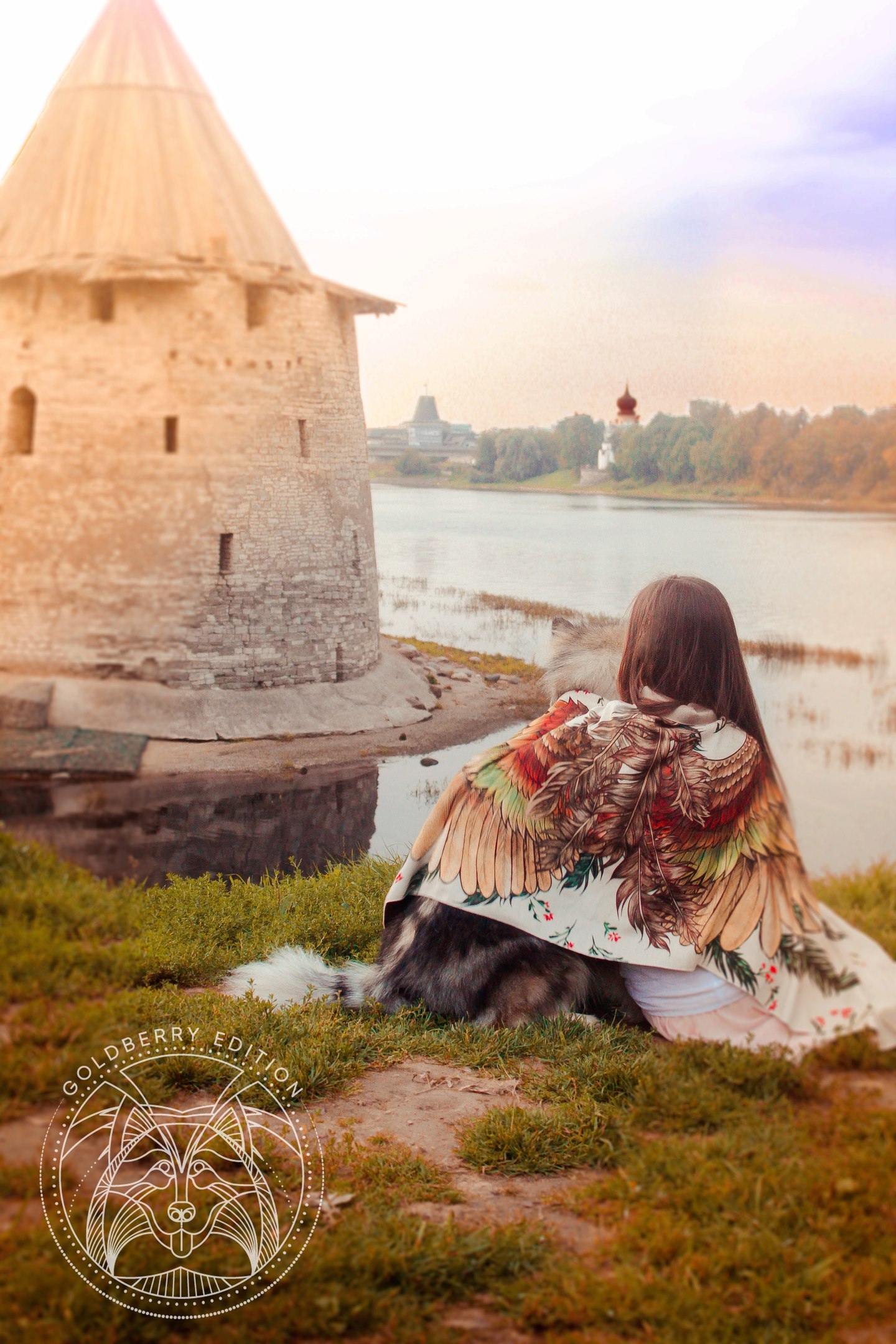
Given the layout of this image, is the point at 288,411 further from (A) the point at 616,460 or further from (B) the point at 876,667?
(B) the point at 876,667

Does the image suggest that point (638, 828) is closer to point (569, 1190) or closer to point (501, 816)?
point (501, 816)

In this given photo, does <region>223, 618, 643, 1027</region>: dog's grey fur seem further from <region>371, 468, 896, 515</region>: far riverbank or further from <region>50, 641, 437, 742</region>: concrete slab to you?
<region>371, 468, 896, 515</region>: far riverbank

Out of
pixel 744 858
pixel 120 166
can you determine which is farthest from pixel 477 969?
pixel 120 166

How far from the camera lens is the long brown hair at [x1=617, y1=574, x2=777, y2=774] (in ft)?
8.45

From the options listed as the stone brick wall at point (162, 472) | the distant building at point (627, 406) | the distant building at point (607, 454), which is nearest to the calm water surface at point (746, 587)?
the distant building at point (607, 454)

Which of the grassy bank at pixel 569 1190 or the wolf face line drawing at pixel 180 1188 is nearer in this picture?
the grassy bank at pixel 569 1190

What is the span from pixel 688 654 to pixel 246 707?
1.52 metres

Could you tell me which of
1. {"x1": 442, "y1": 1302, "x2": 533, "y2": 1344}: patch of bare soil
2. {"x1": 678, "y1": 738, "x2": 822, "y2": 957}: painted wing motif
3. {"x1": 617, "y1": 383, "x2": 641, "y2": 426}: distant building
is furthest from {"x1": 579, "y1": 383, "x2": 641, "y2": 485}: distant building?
{"x1": 442, "y1": 1302, "x2": 533, "y2": 1344}: patch of bare soil

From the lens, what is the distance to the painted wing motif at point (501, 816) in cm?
294

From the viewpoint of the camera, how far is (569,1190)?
2105 mm

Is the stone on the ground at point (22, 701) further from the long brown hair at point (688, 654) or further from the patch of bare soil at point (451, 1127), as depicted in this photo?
the long brown hair at point (688, 654)

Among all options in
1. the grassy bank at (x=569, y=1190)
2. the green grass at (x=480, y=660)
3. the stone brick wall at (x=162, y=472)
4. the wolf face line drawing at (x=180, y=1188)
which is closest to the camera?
the grassy bank at (x=569, y=1190)

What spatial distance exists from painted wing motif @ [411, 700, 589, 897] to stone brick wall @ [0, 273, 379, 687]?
0.78m

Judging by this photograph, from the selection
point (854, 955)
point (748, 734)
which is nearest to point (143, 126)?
point (748, 734)
